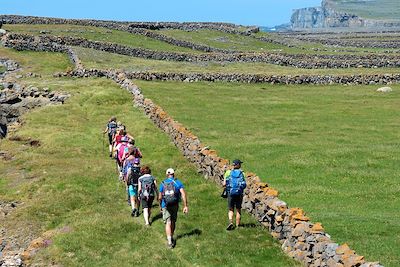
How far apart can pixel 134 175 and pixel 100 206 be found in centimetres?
348

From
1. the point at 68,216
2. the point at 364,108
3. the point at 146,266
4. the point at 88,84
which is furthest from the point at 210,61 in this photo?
the point at 146,266

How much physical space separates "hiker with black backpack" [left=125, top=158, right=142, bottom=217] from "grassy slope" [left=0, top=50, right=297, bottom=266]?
55 centimetres

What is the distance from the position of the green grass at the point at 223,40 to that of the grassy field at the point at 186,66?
21.5 metres

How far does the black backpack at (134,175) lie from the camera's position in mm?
26219

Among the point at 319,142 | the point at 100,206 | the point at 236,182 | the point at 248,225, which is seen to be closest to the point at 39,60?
the point at 319,142

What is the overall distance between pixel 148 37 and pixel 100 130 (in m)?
61.7

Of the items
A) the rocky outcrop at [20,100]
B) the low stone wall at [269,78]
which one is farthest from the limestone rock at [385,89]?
the rocky outcrop at [20,100]

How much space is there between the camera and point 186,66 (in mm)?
78500

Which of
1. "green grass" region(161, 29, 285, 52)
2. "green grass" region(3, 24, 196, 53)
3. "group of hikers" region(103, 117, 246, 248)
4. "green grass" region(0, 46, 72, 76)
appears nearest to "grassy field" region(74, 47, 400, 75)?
"green grass" region(0, 46, 72, 76)

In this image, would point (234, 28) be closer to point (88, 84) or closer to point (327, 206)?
point (88, 84)

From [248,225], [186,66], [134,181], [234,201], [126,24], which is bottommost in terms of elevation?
[248,225]

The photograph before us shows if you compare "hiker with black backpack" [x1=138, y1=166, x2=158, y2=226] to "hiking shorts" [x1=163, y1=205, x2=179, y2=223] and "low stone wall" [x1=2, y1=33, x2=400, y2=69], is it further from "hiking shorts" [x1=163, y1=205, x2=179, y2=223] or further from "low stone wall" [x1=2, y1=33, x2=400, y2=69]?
"low stone wall" [x1=2, y1=33, x2=400, y2=69]

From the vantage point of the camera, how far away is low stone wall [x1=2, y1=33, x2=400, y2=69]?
81.5 metres

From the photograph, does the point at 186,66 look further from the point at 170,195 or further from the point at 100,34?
the point at 170,195
